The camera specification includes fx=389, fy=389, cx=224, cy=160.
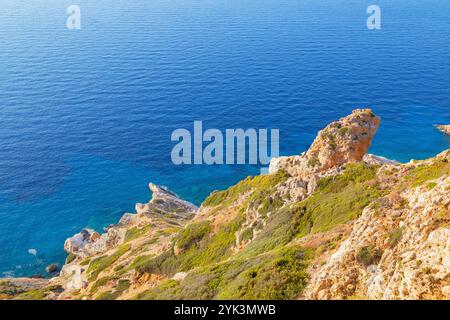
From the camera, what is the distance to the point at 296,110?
11719cm

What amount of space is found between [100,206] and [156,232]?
27.9 metres

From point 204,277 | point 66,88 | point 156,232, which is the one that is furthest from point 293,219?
point 66,88

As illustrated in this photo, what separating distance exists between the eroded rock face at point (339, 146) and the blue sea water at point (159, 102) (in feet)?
127

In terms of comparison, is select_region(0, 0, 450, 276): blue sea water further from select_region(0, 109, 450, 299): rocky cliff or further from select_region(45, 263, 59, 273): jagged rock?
select_region(0, 109, 450, 299): rocky cliff

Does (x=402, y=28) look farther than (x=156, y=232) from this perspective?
Yes

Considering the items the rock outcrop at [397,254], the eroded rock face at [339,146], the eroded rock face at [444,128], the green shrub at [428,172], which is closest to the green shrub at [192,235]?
the eroded rock face at [339,146]

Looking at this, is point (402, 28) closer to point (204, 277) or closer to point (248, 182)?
point (248, 182)

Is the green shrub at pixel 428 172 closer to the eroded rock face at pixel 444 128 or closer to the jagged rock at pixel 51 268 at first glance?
the jagged rock at pixel 51 268

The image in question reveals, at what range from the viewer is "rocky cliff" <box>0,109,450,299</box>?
19266 mm

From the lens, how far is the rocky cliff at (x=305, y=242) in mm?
19266

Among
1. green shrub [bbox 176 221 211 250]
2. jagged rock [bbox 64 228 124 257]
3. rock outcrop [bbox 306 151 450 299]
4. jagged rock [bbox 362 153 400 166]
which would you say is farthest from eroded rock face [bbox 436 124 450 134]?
rock outcrop [bbox 306 151 450 299]

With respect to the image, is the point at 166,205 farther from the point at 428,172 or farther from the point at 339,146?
the point at 428,172

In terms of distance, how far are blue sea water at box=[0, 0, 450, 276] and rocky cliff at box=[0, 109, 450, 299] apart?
66.4 ft

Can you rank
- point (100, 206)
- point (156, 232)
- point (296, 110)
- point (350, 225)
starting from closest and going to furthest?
point (350, 225)
point (156, 232)
point (100, 206)
point (296, 110)
